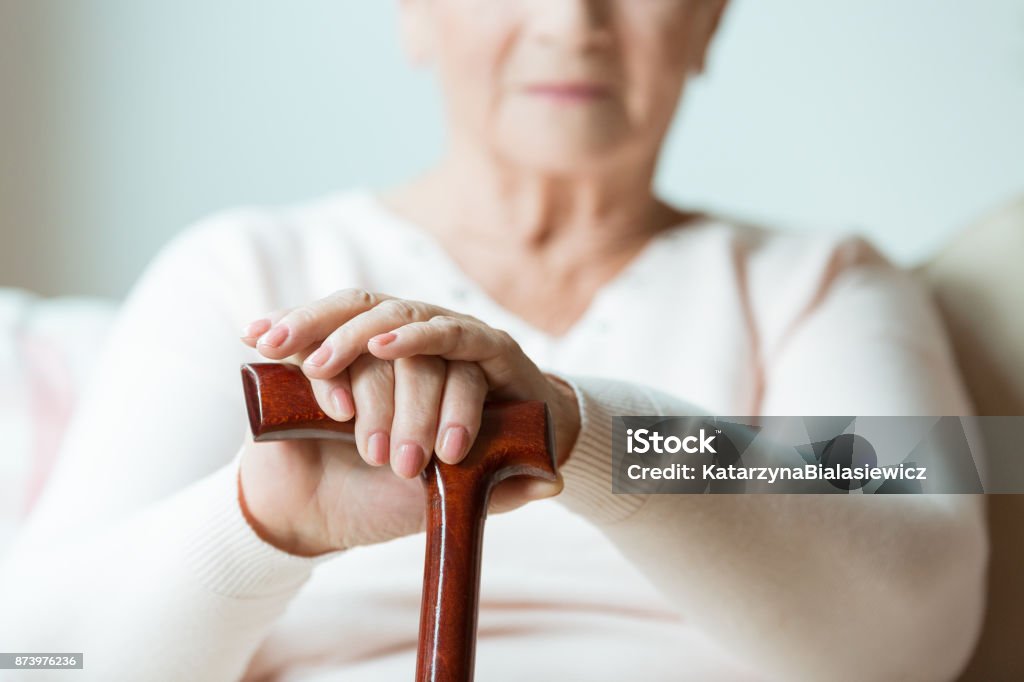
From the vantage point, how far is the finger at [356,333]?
611mm

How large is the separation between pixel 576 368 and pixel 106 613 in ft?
1.56

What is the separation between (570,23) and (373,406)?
0.61m

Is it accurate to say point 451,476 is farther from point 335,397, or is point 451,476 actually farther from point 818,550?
point 818,550

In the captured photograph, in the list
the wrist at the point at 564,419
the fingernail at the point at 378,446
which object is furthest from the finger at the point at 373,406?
the wrist at the point at 564,419

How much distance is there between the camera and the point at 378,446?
61 centimetres

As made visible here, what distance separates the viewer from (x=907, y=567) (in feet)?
2.76

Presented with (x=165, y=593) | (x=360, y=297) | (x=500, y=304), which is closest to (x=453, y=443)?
(x=360, y=297)

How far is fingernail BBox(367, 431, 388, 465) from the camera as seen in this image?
2.01 ft

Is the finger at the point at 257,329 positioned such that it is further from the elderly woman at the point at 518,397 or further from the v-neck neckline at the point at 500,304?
the v-neck neckline at the point at 500,304

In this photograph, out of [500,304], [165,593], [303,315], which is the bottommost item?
[165,593]

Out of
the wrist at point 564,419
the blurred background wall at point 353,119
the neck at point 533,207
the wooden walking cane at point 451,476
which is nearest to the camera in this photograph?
the wooden walking cane at point 451,476

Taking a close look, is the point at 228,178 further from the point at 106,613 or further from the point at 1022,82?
the point at 1022,82

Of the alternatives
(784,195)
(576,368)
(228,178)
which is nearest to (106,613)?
(576,368)

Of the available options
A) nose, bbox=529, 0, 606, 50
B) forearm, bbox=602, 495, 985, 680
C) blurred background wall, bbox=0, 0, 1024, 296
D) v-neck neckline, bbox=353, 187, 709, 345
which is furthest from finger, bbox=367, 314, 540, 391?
blurred background wall, bbox=0, 0, 1024, 296
